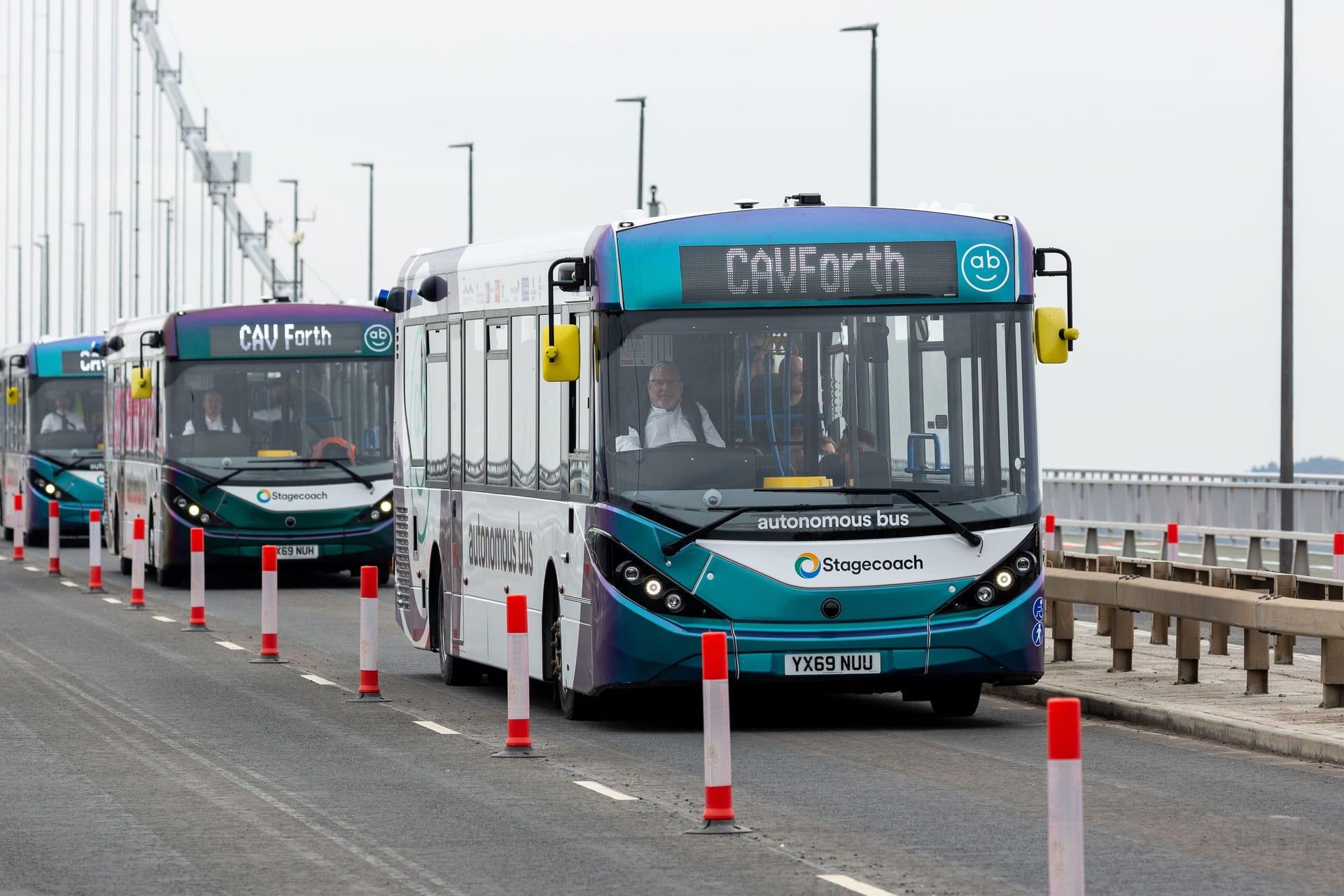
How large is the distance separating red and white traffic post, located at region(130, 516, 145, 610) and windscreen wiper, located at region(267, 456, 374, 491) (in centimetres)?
206

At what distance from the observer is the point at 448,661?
18109mm

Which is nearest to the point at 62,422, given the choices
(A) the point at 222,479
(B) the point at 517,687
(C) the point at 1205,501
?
(A) the point at 222,479

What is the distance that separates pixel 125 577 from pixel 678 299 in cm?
2037

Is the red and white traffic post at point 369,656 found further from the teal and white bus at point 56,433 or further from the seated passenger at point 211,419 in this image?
the teal and white bus at point 56,433

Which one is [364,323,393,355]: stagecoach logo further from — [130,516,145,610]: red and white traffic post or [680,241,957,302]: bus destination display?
[680,241,957,302]: bus destination display

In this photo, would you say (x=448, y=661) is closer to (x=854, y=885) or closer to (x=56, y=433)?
(x=854, y=885)

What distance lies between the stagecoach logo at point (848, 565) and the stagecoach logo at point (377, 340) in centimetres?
1577

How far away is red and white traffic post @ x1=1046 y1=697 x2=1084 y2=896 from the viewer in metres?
7.43

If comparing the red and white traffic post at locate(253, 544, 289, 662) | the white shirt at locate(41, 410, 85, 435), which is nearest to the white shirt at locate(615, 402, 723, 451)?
the red and white traffic post at locate(253, 544, 289, 662)

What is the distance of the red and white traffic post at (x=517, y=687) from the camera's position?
1309cm

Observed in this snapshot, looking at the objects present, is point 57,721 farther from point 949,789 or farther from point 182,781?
point 949,789

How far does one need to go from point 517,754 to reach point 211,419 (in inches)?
678

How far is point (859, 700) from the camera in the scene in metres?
A: 17.0

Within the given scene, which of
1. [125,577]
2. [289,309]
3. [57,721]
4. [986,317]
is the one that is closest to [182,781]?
[57,721]
